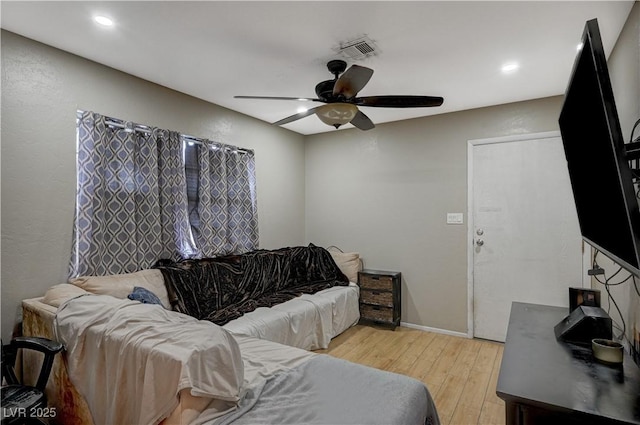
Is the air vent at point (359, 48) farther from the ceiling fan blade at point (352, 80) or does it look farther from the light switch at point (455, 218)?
the light switch at point (455, 218)

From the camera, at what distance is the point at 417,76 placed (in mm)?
2842

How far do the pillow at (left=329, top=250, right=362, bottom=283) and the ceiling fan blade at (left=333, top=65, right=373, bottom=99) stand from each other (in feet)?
7.67

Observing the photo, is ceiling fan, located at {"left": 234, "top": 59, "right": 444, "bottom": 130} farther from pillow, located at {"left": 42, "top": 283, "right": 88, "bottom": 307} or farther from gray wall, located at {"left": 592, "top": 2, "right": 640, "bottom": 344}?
pillow, located at {"left": 42, "top": 283, "right": 88, "bottom": 307}

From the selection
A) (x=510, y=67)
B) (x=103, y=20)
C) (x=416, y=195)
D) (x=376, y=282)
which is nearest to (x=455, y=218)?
(x=416, y=195)

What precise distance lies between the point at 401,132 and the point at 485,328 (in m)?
2.39

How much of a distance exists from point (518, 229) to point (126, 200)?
366cm

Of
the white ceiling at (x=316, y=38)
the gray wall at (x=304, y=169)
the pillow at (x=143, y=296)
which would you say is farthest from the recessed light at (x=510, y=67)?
the pillow at (x=143, y=296)

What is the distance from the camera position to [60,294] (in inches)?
82.4

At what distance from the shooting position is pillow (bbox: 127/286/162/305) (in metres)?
2.36

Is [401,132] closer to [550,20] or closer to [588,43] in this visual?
[550,20]

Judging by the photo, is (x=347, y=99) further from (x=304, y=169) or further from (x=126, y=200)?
(x=304, y=169)

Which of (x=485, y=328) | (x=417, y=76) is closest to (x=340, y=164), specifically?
(x=417, y=76)

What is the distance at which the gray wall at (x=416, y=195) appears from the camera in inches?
144

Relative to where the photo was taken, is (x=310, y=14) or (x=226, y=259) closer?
(x=310, y=14)
